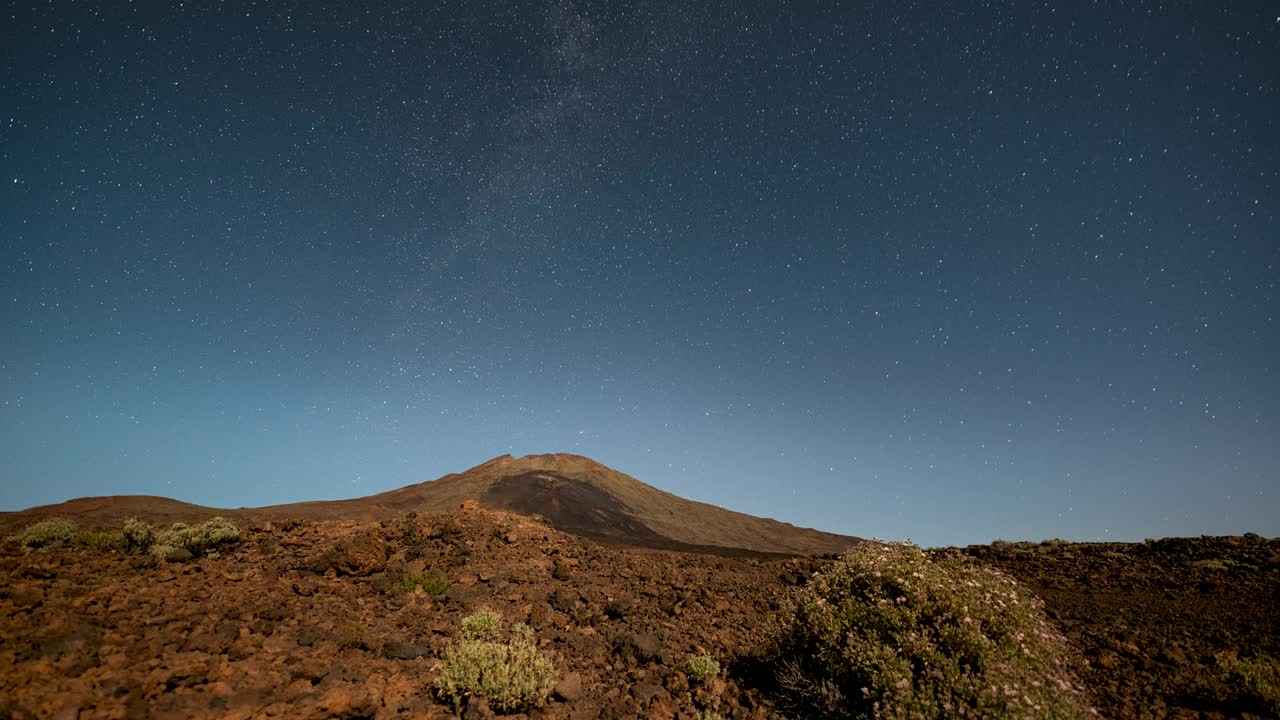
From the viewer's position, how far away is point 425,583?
31.9 ft

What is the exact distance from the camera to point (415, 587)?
31.4 feet

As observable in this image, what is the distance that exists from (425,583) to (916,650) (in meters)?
8.49

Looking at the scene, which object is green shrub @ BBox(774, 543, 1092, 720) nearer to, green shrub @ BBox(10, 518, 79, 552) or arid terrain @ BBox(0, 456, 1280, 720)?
arid terrain @ BBox(0, 456, 1280, 720)

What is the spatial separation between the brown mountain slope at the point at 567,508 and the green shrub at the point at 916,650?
1457 inches

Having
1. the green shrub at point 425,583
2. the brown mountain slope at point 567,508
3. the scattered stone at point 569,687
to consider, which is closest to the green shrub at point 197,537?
the green shrub at point 425,583

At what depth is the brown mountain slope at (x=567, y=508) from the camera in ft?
139

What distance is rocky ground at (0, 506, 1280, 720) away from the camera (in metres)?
5.27

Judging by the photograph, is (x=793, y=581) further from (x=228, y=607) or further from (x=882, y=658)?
(x=228, y=607)

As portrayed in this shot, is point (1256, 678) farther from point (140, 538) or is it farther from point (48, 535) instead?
point (48, 535)

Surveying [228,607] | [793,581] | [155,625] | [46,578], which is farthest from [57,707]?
[793,581]

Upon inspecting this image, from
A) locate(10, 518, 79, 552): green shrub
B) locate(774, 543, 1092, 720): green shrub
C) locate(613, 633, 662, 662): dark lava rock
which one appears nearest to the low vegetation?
locate(10, 518, 79, 552): green shrub

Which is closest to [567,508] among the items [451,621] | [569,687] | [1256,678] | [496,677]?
[451,621]

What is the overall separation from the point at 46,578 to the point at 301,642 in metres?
4.37

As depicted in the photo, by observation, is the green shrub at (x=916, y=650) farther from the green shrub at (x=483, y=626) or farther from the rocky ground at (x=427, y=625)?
the green shrub at (x=483, y=626)
